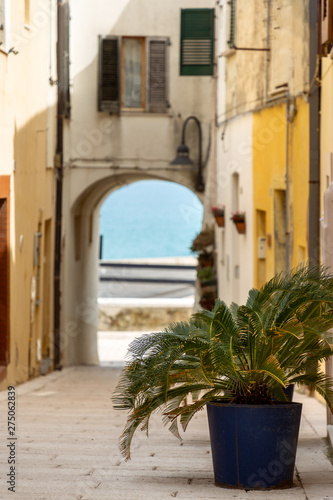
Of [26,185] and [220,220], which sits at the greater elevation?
[26,185]

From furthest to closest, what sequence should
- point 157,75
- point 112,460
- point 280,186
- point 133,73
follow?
point 133,73 → point 157,75 → point 280,186 → point 112,460

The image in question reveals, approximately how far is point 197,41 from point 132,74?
1629mm

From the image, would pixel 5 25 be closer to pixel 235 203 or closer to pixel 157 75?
pixel 235 203

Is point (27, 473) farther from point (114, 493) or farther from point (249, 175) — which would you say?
point (249, 175)

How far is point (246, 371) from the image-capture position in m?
5.64

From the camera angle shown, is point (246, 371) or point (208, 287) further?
point (208, 287)

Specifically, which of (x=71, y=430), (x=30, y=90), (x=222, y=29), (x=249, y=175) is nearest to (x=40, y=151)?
(x=30, y=90)

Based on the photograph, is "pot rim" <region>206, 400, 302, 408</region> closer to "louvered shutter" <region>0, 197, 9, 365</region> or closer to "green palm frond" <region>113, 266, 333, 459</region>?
"green palm frond" <region>113, 266, 333, 459</region>

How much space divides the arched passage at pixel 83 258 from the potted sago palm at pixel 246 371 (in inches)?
524

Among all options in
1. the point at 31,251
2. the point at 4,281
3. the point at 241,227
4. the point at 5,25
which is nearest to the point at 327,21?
the point at 5,25

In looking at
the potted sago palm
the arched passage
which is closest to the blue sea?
the arched passage

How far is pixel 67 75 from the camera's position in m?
18.7

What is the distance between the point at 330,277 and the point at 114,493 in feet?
6.90

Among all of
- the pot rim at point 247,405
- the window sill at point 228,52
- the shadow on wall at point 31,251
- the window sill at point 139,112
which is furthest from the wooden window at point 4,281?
the window sill at point 139,112
